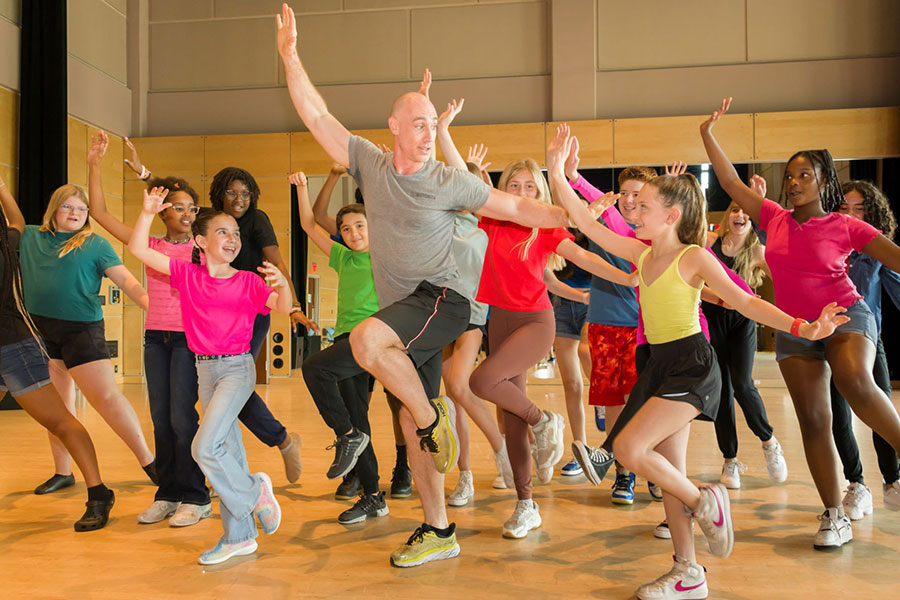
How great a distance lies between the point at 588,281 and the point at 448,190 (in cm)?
265

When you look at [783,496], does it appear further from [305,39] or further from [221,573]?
[305,39]

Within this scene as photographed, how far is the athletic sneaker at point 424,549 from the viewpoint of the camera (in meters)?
2.69

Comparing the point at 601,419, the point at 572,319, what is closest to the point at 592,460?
the point at 572,319

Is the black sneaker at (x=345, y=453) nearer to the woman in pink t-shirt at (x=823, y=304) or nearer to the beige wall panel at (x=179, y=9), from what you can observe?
the woman in pink t-shirt at (x=823, y=304)

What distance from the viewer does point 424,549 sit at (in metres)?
2.72

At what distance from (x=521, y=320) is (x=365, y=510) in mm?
1086

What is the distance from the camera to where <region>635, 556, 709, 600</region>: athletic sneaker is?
2373 mm

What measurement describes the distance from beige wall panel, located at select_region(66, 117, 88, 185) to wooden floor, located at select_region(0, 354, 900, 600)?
5629 mm

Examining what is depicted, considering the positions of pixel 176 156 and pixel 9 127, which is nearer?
pixel 9 127

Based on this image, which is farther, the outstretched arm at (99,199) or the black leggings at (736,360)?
the black leggings at (736,360)

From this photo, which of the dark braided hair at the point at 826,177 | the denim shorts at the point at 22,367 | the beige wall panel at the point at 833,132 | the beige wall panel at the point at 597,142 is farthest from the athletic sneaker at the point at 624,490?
the beige wall panel at the point at 833,132

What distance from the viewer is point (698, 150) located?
9.32m

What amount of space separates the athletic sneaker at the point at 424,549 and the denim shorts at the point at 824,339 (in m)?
1.49

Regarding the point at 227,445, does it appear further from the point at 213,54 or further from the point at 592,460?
the point at 213,54
